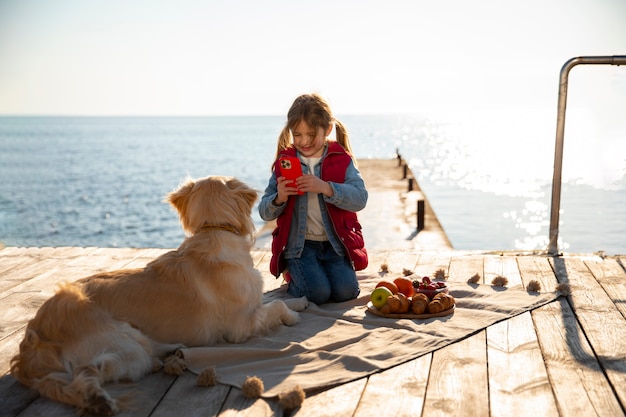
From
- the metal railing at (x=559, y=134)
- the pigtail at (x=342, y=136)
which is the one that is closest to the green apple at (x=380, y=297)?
the pigtail at (x=342, y=136)

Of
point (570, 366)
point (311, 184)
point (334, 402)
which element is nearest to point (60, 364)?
point (334, 402)

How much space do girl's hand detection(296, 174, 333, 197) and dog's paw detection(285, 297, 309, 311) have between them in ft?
2.86

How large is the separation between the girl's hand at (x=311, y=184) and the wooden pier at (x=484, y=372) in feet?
4.64

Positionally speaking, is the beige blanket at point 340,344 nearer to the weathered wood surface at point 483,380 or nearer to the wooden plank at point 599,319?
the weathered wood surface at point 483,380

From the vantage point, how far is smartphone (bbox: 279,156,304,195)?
4.89 m

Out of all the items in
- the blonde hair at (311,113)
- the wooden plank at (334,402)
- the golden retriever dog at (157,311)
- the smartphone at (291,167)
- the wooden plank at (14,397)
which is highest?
the blonde hair at (311,113)

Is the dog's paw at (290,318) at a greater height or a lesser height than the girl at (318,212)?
lesser

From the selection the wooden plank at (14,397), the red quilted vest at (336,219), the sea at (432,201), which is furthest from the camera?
the sea at (432,201)

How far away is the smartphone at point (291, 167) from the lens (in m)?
4.89

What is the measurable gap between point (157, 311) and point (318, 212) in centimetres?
206

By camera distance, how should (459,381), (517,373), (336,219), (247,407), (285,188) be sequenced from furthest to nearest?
(336,219) → (285,188) → (517,373) → (459,381) → (247,407)

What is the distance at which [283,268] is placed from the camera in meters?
5.67

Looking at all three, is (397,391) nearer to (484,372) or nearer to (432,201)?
(484,372)

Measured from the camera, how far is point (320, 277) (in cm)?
531
